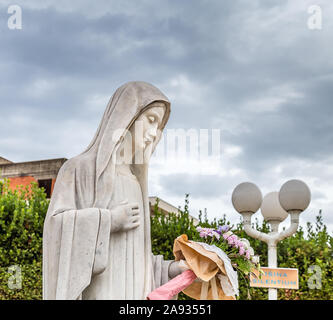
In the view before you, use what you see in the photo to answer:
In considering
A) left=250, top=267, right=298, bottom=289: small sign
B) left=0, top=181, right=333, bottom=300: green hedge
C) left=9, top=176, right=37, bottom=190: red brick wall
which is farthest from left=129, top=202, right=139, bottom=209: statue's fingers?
left=9, top=176, right=37, bottom=190: red brick wall

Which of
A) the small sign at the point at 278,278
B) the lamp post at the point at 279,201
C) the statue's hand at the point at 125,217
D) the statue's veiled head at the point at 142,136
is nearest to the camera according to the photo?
the statue's hand at the point at 125,217

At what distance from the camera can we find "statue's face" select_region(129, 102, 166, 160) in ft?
13.7

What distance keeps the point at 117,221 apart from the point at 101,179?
1.19 ft

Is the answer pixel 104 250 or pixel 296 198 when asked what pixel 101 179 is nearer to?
pixel 104 250

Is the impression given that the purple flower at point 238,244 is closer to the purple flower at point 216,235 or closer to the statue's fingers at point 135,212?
the purple flower at point 216,235

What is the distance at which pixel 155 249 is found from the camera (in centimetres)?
1027

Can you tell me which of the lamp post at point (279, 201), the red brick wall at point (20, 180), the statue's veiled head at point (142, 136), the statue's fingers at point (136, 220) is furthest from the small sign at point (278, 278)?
the red brick wall at point (20, 180)

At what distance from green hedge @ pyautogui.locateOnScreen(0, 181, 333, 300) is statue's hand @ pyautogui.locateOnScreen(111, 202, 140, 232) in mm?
6032

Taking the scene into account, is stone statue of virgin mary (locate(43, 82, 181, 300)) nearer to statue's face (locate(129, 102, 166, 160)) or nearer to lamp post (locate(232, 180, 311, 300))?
statue's face (locate(129, 102, 166, 160))

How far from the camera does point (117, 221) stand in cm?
378

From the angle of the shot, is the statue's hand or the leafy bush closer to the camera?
the statue's hand

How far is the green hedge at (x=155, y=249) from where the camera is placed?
9.81m

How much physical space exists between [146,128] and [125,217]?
821 mm
